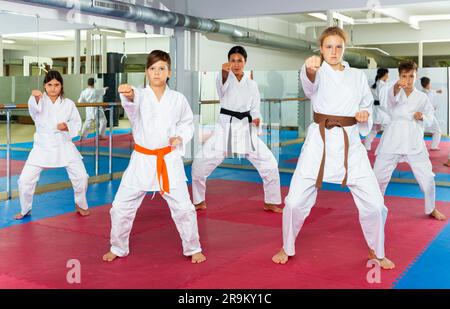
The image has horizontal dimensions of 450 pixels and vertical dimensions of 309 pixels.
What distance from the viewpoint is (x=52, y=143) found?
4.32 m

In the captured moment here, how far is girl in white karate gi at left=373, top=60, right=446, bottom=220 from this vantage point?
4.29 metres

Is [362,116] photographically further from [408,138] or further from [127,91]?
[408,138]

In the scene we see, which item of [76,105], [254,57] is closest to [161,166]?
[76,105]

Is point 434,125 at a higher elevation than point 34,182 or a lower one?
higher

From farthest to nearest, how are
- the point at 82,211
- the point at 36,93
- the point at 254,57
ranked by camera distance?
1. the point at 254,57
2. the point at 82,211
3. the point at 36,93

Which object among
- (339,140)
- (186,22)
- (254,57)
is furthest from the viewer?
(254,57)

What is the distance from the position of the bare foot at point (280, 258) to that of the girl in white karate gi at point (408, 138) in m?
1.60

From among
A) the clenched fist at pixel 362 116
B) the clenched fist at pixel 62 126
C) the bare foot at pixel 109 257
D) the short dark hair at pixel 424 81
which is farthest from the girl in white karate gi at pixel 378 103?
the bare foot at pixel 109 257

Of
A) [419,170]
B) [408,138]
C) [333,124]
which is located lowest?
[419,170]

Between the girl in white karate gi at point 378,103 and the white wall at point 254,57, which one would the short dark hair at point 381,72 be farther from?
the white wall at point 254,57

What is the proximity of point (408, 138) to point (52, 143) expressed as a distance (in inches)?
117

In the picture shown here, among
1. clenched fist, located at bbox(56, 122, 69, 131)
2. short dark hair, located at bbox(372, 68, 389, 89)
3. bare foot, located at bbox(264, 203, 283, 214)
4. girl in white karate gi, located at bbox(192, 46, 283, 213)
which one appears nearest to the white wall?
short dark hair, located at bbox(372, 68, 389, 89)

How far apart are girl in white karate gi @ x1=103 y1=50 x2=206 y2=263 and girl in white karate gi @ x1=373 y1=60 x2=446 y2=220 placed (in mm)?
2001
